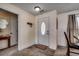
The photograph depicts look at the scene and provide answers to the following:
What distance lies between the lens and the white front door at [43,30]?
2116mm

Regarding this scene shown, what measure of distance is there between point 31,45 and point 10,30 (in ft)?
2.09

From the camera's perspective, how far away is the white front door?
6.94 ft

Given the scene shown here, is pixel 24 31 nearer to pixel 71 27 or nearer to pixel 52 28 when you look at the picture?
pixel 52 28

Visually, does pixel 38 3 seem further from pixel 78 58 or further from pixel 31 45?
pixel 78 58

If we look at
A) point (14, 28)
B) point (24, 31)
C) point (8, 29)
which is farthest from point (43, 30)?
point (8, 29)

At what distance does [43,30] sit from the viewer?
6.93 feet

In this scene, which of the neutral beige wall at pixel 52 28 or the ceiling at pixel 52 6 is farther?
the neutral beige wall at pixel 52 28

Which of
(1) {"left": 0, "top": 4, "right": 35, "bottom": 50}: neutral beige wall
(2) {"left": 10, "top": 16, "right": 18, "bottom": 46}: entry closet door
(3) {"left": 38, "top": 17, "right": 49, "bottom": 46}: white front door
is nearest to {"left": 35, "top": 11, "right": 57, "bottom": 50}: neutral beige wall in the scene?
(3) {"left": 38, "top": 17, "right": 49, "bottom": 46}: white front door

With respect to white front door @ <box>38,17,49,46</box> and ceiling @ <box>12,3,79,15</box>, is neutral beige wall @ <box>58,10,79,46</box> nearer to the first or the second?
ceiling @ <box>12,3,79,15</box>

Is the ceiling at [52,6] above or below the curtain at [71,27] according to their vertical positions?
above

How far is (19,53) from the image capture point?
2047 millimetres

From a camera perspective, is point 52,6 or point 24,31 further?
point 24,31

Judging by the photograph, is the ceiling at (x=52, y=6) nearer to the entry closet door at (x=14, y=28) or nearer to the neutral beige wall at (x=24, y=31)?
the neutral beige wall at (x=24, y=31)

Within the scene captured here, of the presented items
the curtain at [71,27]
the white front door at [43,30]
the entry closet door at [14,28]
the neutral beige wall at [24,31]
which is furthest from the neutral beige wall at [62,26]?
the entry closet door at [14,28]
